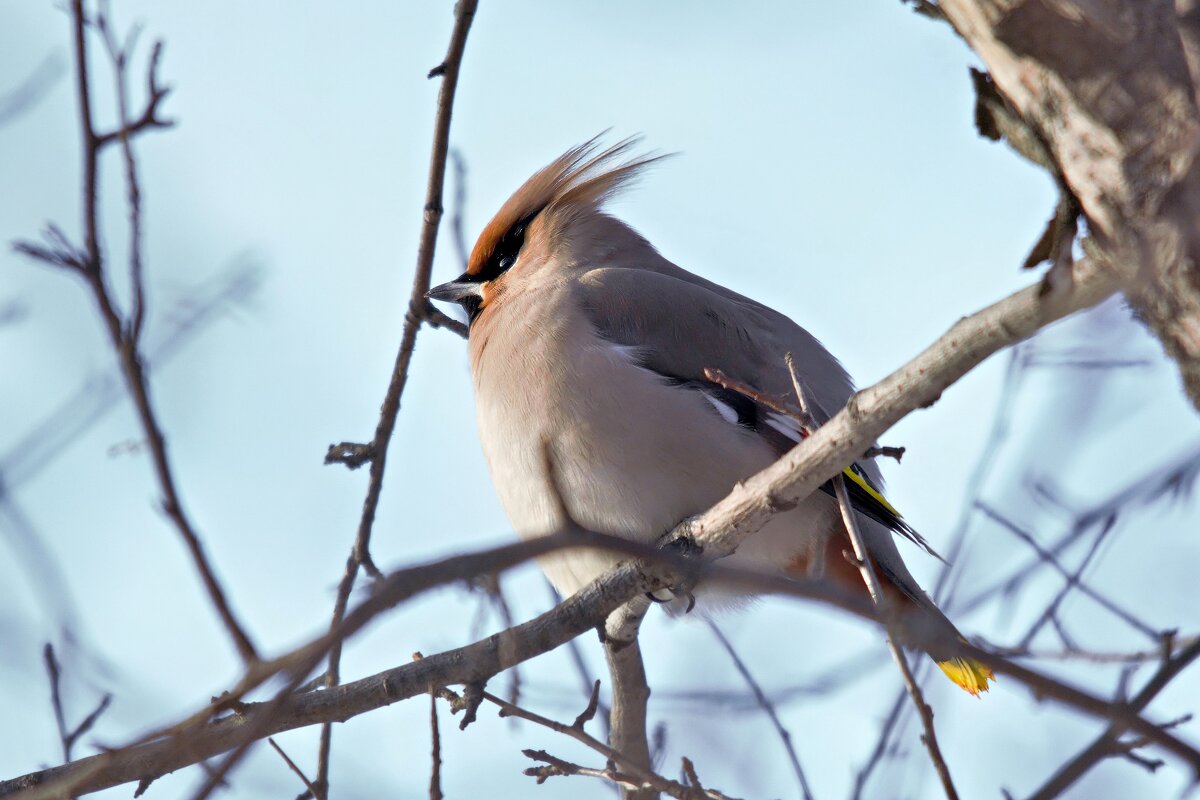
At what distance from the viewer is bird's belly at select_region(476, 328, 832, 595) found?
14.2ft

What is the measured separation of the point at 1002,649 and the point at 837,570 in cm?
133

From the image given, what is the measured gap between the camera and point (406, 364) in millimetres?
4594

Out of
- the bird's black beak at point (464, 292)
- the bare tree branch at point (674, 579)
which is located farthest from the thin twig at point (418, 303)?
the bird's black beak at point (464, 292)

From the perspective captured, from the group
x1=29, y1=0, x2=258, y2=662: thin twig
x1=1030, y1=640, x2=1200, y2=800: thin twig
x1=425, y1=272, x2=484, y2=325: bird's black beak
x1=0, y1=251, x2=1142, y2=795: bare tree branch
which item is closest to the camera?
x1=0, y1=251, x2=1142, y2=795: bare tree branch

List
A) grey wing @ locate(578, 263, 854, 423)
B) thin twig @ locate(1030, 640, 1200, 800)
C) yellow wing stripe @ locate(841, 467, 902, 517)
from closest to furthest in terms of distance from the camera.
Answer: thin twig @ locate(1030, 640, 1200, 800) → yellow wing stripe @ locate(841, 467, 902, 517) → grey wing @ locate(578, 263, 854, 423)

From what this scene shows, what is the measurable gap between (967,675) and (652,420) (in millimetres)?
1329

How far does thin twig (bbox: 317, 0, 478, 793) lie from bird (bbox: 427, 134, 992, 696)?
1.23 ft

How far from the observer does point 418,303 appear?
461 centimetres

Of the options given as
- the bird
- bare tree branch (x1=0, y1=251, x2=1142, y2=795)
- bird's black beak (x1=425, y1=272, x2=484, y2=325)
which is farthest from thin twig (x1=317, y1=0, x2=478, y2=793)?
bird's black beak (x1=425, y1=272, x2=484, y2=325)

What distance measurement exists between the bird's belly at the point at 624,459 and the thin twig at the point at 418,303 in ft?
1.36

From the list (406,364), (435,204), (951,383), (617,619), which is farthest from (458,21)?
(951,383)

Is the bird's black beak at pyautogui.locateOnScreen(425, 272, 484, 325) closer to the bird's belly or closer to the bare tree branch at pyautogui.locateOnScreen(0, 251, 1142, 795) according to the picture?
the bird's belly

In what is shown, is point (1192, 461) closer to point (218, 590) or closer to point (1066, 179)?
point (1066, 179)

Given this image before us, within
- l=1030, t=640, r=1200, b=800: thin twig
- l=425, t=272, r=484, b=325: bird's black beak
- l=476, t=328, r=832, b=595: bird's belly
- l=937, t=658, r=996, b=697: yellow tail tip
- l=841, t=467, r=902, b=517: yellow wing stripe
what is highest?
l=425, t=272, r=484, b=325: bird's black beak
